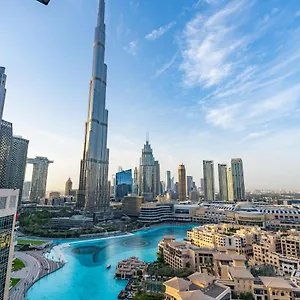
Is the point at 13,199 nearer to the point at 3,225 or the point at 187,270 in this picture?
the point at 3,225

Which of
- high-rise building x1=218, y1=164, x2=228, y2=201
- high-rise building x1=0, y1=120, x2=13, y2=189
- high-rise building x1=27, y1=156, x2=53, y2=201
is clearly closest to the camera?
high-rise building x1=0, y1=120, x2=13, y2=189

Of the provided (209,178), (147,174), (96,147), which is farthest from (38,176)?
(209,178)

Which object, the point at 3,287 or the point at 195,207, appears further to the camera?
the point at 195,207

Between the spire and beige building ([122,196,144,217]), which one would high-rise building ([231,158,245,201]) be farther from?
the spire

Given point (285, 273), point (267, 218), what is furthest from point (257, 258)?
point (267, 218)

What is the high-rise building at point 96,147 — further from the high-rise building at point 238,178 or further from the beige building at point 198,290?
the beige building at point 198,290

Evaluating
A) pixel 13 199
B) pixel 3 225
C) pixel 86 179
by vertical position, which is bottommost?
pixel 3 225

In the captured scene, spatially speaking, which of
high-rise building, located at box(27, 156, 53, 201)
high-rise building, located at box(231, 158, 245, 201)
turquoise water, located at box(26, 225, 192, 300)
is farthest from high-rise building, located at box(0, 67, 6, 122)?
high-rise building, located at box(231, 158, 245, 201)
